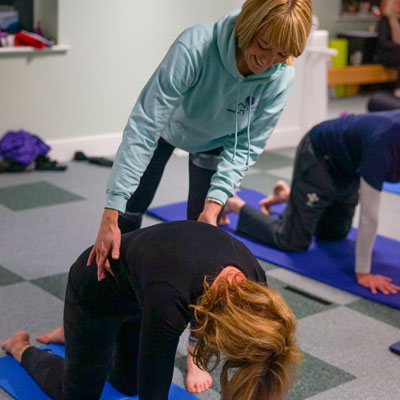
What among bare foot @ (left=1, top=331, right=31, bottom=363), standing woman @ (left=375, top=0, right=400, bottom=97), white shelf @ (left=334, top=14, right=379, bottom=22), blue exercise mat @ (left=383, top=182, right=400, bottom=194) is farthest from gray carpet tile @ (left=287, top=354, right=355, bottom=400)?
white shelf @ (left=334, top=14, right=379, bottom=22)

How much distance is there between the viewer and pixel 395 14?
6301 mm

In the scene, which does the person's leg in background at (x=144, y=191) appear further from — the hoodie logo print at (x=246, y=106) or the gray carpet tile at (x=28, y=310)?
the gray carpet tile at (x=28, y=310)

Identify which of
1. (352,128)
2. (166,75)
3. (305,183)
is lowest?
(305,183)

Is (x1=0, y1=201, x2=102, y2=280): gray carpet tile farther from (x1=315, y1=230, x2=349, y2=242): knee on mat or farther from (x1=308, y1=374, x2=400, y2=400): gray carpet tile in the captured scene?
(x1=308, y1=374, x2=400, y2=400): gray carpet tile

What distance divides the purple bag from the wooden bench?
3759 mm

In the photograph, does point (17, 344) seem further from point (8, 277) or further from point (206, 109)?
point (206, 109)

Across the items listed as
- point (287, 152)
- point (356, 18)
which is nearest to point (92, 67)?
point (287, 152)

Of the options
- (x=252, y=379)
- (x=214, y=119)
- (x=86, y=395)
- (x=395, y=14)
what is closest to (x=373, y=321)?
(x=214, y=119)

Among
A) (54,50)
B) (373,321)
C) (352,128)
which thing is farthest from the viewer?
(54,50)

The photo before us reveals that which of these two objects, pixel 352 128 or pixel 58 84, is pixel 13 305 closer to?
pixel 352 128

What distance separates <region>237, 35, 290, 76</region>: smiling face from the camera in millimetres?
1846

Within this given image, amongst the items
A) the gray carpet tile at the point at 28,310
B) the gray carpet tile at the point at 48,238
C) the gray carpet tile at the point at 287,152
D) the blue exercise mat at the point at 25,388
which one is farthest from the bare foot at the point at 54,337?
the gray carpet tile at the point at 287,152

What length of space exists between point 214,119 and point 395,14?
15.2 feet

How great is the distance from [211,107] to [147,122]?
26cm
